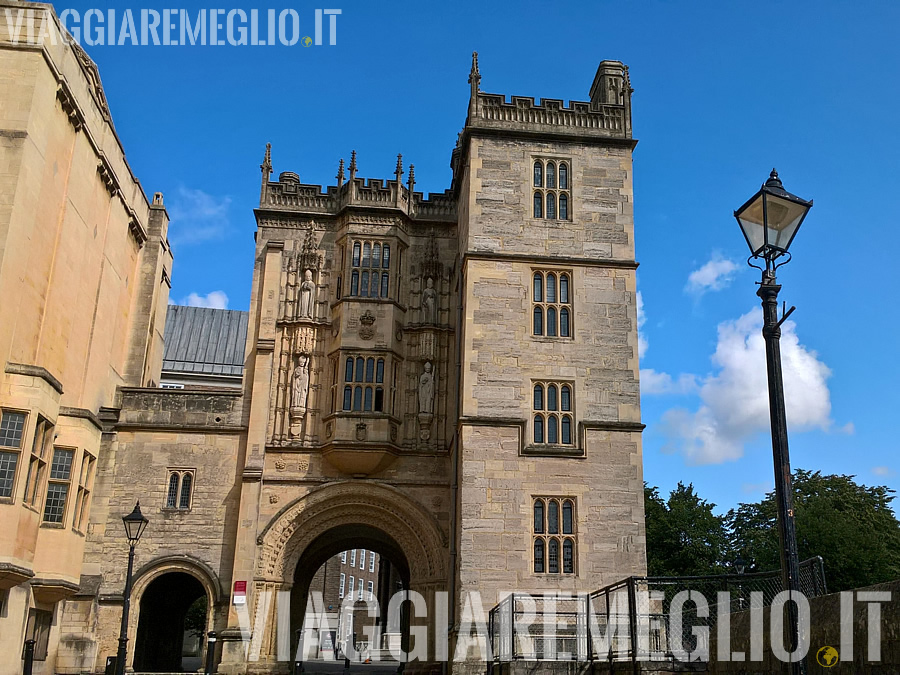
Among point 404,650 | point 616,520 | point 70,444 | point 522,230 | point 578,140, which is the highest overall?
point 578,140

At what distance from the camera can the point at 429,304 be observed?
27141mm

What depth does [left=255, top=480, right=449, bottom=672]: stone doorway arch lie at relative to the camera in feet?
80.4

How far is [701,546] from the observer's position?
39.8 meters

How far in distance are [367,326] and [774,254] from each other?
62.0 ft

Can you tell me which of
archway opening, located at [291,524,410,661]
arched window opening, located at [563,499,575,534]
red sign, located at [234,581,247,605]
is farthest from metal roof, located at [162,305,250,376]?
arched window opening, located at [563,499,575,534]

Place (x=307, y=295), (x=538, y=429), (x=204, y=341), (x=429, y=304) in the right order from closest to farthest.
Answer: (x=538, y=429) → (x=307, y=295) → (x=429, y=304) → (x=204, y=341)

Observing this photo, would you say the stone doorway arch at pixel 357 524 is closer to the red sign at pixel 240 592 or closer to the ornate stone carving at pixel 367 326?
the red sign at pixel 240 592

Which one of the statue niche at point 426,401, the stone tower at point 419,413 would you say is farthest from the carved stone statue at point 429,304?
the statue niche at point 426,401

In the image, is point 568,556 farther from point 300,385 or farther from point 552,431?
point 300,385

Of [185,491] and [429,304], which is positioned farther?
[429,304]

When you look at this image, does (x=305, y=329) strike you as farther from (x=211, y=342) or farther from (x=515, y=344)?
(x=211, y=342)

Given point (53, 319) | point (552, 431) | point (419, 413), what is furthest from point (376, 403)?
point (53, 319)

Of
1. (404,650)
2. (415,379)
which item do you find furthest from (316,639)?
(415,379)

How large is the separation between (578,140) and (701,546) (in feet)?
70.5
